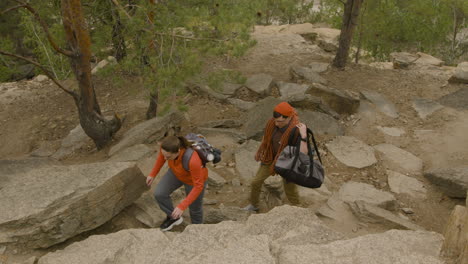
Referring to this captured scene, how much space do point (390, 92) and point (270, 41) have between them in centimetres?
642

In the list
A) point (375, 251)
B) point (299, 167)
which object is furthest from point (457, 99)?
point (375, 251)

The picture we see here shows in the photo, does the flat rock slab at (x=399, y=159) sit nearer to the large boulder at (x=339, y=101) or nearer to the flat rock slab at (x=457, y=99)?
the large boulder at (x=339, y=101)

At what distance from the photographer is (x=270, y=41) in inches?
608

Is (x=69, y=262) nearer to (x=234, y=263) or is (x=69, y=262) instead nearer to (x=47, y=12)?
(x=234, y=263)

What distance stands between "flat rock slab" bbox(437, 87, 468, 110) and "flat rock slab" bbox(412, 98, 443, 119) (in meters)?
0.30

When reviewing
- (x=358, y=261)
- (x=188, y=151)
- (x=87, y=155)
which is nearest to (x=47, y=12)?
(x=87, y=155)

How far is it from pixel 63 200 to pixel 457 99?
10070 millimetres

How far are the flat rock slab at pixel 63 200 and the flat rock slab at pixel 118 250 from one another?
0.61 meters

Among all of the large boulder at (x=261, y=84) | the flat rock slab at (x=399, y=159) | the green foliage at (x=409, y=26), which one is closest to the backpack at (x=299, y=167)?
the flat rock slab at (x=399, y=159)

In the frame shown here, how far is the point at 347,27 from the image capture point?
1120 centimetres

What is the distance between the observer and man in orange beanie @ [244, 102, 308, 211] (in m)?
4.60

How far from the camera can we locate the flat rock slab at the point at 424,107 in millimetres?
9445

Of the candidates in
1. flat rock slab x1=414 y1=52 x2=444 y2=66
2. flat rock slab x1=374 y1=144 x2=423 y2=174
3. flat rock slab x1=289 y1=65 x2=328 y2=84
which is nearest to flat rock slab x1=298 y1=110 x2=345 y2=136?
flat rock slab x1=374 y1=144 x2=423 y2=174

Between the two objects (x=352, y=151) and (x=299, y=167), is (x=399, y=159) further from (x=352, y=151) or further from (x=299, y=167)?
(x=299, y=167)
